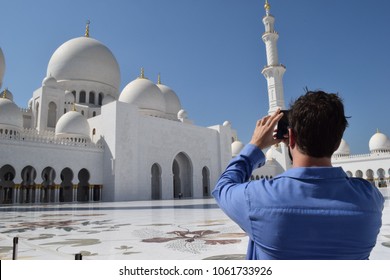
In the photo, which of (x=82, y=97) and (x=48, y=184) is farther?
(x=82, y=97)

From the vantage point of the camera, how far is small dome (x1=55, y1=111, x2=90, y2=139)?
15203 millimetres

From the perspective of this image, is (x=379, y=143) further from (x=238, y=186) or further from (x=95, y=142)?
(x=238, y=186)

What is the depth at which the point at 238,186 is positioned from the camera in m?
0.70

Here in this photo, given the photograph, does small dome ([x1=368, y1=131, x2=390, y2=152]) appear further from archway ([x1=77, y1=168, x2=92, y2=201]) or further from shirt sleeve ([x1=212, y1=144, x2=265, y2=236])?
shirt sleeve ([x1=212, y1=144, x2=265, y2=236])

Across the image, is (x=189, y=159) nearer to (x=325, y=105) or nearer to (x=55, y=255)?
(x=55, y=255)

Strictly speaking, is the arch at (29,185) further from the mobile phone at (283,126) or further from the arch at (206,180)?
the mobile phone at (283,126)

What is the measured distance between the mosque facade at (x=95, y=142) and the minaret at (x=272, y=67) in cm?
444

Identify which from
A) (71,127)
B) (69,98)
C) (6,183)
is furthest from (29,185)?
(69,98)

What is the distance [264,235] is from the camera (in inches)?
26.0

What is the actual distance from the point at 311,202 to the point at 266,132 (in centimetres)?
22

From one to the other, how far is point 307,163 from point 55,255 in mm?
1962

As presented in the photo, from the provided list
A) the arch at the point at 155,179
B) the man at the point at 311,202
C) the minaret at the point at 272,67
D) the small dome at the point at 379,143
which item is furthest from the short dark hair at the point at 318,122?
the small dome at the point at 379,143

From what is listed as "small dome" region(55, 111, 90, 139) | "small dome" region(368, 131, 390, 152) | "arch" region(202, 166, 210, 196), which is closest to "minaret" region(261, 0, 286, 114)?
"arch" region(202, 166, 210, 196)
